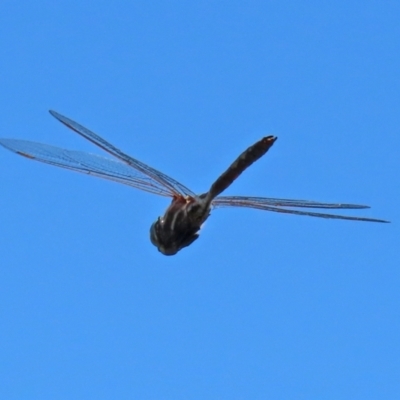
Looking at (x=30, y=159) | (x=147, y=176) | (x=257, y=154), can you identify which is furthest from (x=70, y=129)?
(x=257, y=154)

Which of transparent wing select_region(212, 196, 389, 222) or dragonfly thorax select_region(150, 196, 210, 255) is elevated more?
transparent wing select_region(212, 196, 389, 222)

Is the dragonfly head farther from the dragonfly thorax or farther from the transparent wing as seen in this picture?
the transparent wing

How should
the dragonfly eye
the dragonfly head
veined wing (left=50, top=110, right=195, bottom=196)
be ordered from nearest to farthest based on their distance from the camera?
veined wing (left=50, top=110, right=195, bottom=196)
the dragonfly head
the dragonfly eye

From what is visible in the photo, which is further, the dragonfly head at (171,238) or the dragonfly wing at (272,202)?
the dragonfly wing at (272,202)

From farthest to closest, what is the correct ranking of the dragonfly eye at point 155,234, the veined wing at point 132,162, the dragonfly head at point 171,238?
the dragonfly eye at point 155,234
the dragonfly head at point 171,238
the veined wing at point 132,162

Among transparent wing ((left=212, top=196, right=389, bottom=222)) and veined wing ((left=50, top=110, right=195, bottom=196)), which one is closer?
veined wing ((left=50, top=110, right=195, bottom=196))

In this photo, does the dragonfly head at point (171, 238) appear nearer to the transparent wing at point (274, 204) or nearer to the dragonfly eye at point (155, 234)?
the dragonfly eye at point (155, 234)

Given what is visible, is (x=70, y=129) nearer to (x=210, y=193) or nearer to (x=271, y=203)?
(x=210, y=193)
